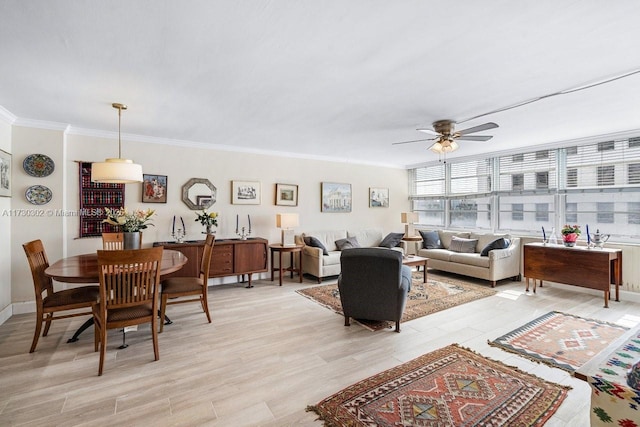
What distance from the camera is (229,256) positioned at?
506 cm

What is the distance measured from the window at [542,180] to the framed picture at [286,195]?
178 inches

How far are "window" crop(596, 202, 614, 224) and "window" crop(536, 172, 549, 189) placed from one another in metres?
0.82

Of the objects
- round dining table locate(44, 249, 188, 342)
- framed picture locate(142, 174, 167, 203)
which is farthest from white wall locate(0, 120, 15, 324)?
framed picture locate(142, 174, 167, 203)

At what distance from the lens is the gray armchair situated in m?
3.24

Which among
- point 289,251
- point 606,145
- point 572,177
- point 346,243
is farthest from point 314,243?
point 606,145

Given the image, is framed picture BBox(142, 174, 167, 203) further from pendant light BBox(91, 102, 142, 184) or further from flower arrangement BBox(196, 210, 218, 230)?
pendant light BBox(91, 102, 142, 184)

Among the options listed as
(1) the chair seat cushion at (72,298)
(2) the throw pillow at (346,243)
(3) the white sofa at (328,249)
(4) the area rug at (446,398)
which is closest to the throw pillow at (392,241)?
(3) the white sofa at (328,249)

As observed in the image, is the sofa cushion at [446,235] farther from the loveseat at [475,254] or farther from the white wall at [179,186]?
the white wall at [179,186]

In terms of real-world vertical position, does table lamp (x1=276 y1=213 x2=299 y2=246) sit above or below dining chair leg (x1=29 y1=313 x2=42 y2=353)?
above

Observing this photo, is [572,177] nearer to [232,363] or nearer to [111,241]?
[232,363]

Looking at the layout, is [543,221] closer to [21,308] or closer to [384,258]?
[384,258]

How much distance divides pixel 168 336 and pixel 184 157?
302 cm

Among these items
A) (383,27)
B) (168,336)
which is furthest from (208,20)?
(168,336)

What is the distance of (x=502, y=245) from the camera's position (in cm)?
541
